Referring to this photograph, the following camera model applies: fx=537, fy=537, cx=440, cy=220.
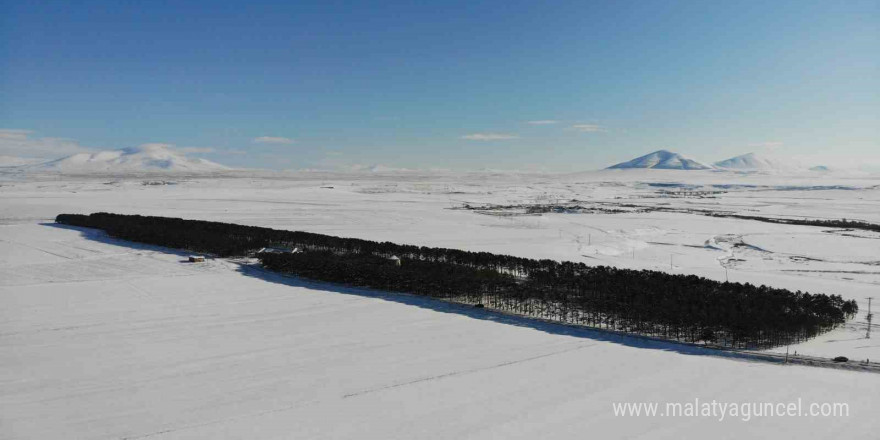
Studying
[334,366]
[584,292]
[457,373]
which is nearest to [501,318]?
[584,292]

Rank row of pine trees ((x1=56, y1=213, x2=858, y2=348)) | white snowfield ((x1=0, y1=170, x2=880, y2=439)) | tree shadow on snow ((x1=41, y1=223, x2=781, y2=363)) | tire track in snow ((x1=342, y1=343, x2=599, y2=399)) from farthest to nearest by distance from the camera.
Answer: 1. row of pine trees ((x1=56, y1=213, x2=858, y2=348))
2. tree shadow on snow ((x1=41, y1=223, x2=781, y2=363))
3. tire track in snow ((x1=342, y1=343, x2=599, y2=399))
4. white snowfield ((x1=0, y1=170, x2=880, y2=439))

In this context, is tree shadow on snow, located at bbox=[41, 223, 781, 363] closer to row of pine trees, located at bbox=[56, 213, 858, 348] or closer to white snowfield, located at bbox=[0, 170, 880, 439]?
white snowfield, located at bbox=[0, 170, 880, 439]

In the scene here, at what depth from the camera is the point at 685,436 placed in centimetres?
906

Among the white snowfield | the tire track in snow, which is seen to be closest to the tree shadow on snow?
the white snowfield

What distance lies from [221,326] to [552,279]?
12.5 m

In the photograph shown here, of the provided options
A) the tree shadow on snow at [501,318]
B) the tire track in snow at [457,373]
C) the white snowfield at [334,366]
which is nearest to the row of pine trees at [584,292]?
the tree shadow on snow at [501,318]

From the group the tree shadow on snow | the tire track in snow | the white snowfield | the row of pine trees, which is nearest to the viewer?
the white snowfield

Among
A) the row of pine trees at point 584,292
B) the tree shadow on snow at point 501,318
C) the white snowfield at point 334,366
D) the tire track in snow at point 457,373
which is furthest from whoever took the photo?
the row of pine trees at point 584,292

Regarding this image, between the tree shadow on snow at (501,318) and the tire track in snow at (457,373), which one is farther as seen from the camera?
the tree shadow on snow at (501,318)

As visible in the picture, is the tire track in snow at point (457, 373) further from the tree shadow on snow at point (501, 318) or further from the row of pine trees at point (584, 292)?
the row of pine trees at point (584, 292)

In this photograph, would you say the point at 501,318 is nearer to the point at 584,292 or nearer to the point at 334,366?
the point at 584,292

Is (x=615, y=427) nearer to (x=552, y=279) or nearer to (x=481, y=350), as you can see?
(x=481, y=350)

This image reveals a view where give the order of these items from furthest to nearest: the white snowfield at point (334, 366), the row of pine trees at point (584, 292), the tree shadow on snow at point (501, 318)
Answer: the row of pine trees at point (584, 292), the tree shadow on snow at point (501, 318), the white snowfield at point (334, 366)

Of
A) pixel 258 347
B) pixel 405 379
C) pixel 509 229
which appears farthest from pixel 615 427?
pixel 509 229
